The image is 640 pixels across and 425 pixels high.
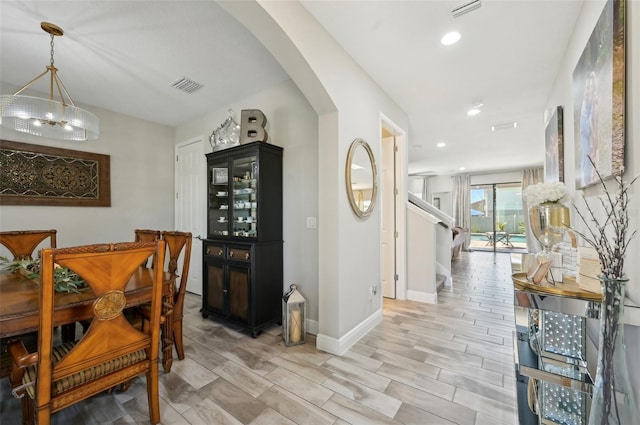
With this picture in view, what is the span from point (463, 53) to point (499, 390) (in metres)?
2.78

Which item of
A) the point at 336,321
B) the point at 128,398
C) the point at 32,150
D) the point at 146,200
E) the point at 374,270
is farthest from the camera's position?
the point at 146,200

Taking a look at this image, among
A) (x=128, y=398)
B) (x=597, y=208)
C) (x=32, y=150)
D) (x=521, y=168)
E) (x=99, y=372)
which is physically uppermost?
(x=521, y=168)

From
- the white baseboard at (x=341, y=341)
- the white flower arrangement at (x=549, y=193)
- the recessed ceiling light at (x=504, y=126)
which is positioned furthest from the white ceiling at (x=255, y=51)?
the white baseboard at (x=341, y=341)

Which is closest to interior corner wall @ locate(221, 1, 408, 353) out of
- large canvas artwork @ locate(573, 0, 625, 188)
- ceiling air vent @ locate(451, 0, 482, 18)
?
ceiling air vent @ locate(451, 0, 482, 18)

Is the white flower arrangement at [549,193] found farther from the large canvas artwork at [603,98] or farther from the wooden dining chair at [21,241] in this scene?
the wooden dining chair at [21,241]

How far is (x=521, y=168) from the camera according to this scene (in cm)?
826

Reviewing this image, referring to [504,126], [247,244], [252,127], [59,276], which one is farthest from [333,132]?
[504,126]

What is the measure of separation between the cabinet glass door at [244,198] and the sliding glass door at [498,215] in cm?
892

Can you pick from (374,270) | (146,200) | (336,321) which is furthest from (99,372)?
(146,200)

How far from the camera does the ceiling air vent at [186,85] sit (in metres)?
2.91

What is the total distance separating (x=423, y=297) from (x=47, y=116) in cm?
440

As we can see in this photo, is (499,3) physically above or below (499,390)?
above

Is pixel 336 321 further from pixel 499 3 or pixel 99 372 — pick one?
pixel 499 3

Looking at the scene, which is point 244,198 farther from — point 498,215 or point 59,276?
point 498,215
